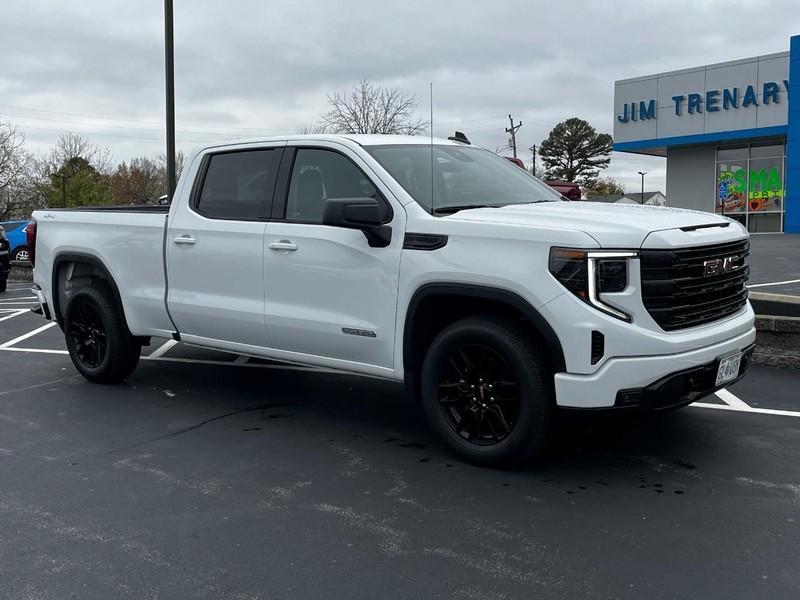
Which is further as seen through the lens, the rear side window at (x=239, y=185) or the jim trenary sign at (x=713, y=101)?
the jim trenary sign at (x=713, y=101)

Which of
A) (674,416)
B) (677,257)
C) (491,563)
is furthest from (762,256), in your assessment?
(491,563)

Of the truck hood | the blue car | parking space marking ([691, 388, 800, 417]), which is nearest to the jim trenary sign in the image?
the blue car

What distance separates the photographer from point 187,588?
10.8 feet

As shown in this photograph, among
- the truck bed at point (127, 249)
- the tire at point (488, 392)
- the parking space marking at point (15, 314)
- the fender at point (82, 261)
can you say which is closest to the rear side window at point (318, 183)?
the tire at point (488, 392)

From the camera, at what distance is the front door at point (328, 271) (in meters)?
4.96

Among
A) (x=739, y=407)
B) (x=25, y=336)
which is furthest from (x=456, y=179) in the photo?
(x=25, y=336)

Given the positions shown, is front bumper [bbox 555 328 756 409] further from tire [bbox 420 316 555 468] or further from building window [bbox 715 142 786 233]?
building window [bbox 715 142 786 233]

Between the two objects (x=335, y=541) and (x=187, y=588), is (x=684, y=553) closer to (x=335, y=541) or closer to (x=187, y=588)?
(x=335, y=541)

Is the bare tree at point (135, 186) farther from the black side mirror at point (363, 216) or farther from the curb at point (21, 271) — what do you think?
the black side mirror at point (363, 216)

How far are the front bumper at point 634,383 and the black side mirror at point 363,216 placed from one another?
1.39m

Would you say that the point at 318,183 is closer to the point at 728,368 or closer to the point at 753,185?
the point at 728,368

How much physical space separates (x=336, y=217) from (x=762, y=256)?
1631 cm

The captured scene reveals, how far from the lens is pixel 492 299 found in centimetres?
444

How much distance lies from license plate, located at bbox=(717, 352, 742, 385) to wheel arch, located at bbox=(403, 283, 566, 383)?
96cm
